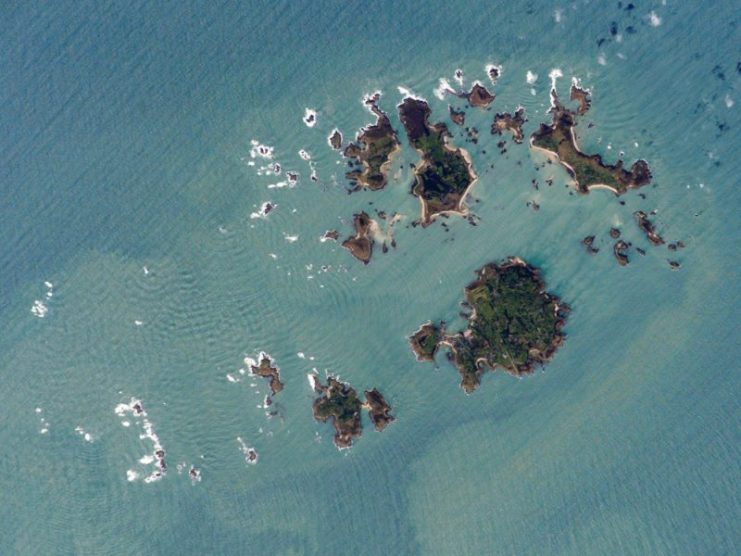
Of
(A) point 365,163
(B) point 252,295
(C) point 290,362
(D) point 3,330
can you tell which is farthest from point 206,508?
(A) point 365,163

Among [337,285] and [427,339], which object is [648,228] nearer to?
[427,339]

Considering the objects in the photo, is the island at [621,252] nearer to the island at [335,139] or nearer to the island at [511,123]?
the island at [511,123]

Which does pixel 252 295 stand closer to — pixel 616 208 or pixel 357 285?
pixel 357 285

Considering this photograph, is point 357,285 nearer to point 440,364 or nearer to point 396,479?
point 440,364

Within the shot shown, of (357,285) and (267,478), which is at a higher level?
(357,285)

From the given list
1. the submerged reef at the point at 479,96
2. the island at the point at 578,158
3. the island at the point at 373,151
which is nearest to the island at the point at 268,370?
the island at the point at 373,151

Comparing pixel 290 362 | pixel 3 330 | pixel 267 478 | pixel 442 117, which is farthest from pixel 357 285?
pixel 3 330

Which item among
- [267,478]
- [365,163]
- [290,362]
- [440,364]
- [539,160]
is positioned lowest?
[267,478]
